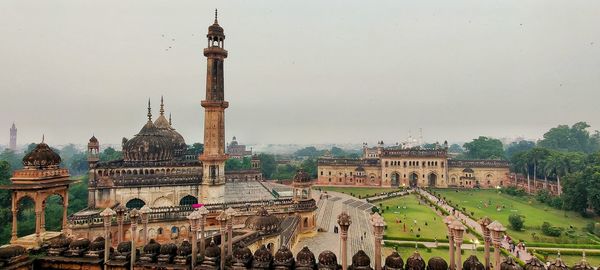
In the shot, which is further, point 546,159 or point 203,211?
point 546,159

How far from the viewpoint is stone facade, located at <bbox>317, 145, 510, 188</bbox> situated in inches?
2901

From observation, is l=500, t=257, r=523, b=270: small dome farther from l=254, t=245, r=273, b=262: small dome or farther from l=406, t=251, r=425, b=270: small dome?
l=254, t=245, r=273, b=262: small dome

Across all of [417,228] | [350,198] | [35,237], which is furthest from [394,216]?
[35,237]

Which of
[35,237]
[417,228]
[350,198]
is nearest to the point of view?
[35,237]

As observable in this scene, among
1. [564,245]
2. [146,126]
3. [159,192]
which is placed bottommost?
[564,245]

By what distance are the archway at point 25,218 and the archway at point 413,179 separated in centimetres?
6371

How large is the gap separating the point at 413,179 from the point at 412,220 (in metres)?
37.7

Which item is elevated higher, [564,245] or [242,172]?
[242,172]

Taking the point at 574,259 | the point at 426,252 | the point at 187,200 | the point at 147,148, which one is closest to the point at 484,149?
the point at 574,259

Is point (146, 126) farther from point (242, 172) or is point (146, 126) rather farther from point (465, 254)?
point (465, 254)

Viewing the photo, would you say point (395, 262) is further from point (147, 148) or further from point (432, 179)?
point (432, 179)

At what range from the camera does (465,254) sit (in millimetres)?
27031

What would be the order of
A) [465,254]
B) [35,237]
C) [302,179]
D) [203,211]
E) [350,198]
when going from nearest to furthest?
[203,211]
[35,237]
[465,254]
[302,179]
[350,198]

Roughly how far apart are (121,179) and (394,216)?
3036 cm
